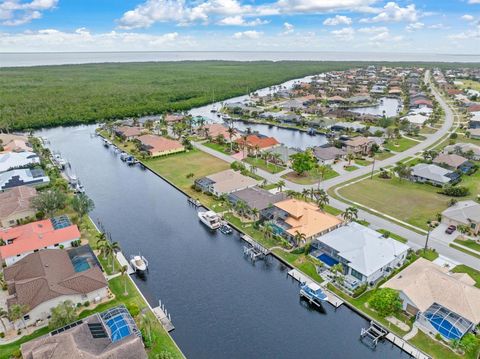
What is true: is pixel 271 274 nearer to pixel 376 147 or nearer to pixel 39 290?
pixel 39 290

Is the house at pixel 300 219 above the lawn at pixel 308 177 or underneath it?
above

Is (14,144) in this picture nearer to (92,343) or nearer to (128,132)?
(128,132)

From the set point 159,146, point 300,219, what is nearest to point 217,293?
point 300,219

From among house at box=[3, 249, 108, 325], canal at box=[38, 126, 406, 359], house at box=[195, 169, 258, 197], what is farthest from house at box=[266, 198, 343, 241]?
house at box=[3, 249, 108, 325]

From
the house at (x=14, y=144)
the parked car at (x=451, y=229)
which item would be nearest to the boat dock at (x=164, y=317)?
the parked car at (x=451, y=229)

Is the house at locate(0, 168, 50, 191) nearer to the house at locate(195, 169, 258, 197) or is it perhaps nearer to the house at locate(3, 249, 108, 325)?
the house at locate(3, 249, 108, 325)

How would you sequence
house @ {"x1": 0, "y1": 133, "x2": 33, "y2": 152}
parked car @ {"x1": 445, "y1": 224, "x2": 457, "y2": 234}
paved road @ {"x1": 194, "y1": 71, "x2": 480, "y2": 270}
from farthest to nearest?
house @ {"x1": 0, "y1": 133, "x2": 33, "y2": 152}
parked car @ {"x1": 445, "y1": 224, "x2": 457, "y2": 234}
paved road @ {"x1": 194, "y1": 71, "x2": 480, "y2": 270}

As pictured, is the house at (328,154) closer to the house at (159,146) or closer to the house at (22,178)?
the house at (159,146)

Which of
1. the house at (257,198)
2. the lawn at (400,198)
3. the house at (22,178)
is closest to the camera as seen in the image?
the house at (257,198)
